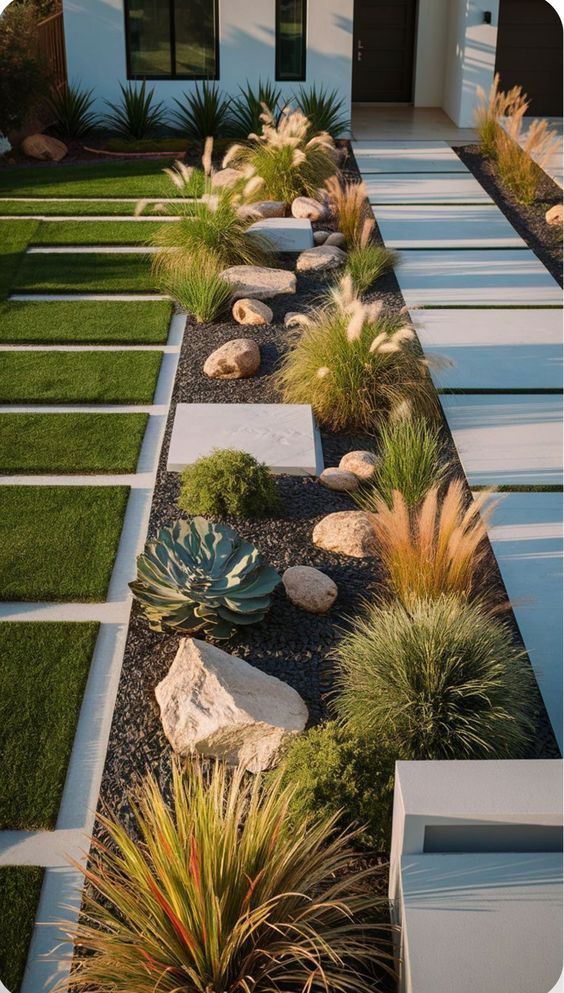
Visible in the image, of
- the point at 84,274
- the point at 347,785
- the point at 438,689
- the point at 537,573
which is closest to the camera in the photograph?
the point at 347,785

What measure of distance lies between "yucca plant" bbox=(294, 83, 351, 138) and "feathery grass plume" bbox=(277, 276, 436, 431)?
8.69 metres

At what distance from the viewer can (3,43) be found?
13883mm

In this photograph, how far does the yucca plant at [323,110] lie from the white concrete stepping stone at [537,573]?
10170mm

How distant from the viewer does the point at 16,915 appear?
11.8 feet

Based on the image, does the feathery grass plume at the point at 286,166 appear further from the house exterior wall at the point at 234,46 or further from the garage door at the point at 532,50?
the garage door at the point at 532,50

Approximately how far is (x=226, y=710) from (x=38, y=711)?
2.99 feet

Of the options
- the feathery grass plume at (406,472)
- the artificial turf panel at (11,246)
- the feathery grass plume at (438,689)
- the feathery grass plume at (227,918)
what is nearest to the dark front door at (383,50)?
the artificial turf panel at (11,246)

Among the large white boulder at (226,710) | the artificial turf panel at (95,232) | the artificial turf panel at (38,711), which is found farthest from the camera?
the artificial turf panel at (95,232)

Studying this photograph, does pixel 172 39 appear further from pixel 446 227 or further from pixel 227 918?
pixel 227 918

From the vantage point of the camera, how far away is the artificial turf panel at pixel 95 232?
36.1 ft

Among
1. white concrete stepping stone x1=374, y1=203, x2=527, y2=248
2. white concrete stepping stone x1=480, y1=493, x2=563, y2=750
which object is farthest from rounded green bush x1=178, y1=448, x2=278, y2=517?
white concrete stepping stone x1=374, y1=203, x2=527, y2=248

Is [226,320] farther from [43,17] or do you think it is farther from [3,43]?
[43,17]

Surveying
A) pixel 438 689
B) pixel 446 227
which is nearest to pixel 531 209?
pixel 446 227

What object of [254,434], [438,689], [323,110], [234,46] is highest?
[234,46]
